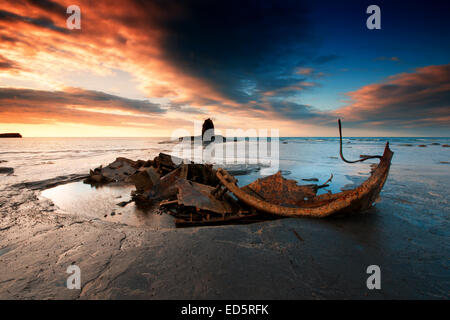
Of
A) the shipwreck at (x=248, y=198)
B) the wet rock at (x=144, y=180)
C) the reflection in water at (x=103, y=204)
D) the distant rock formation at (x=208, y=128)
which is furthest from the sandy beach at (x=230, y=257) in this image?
the distant rock formation at (x=208, y=128)

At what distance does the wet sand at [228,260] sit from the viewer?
6.78ft

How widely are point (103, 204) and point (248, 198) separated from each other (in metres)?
4.62

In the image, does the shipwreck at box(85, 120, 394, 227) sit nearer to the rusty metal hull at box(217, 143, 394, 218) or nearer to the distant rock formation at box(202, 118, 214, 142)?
the rusty metal hull at box(217, 143, 394, 218)

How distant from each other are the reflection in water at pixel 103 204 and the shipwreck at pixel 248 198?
14.8 inches

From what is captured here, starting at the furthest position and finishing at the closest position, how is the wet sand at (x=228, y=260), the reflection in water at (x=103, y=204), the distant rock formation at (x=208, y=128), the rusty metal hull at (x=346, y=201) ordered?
the distant rock formation at (x=208, y=128), the reflection in water at (x=103, y=204), the rusty metal hull at (x=346, y=201), the wet sand at (x=228, y=260)

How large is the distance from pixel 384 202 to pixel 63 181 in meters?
12.8

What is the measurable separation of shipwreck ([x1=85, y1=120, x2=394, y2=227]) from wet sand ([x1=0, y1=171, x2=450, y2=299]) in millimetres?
389

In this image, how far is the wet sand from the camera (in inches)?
81.4

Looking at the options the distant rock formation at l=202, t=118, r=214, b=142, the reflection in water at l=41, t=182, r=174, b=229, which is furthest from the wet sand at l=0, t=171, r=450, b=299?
the distant rock formation at l=202, t=118, r=214, b=142

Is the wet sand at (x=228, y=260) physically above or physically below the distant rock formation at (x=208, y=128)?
below

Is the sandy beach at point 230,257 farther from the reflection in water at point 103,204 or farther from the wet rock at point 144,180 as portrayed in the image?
the wet rock at point 144,180

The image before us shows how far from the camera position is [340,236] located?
337cm
